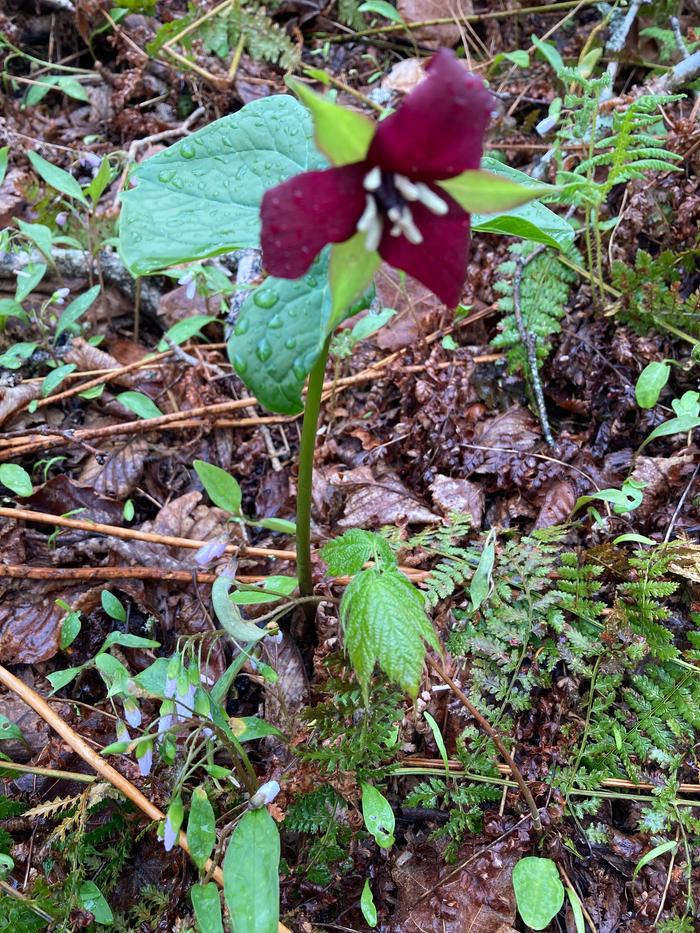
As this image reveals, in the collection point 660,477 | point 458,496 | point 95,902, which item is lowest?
point 95,902

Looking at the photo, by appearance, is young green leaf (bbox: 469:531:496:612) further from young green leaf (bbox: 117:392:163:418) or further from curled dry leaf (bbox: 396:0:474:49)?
curled dry leaf (bbox: 396:0:474:49)

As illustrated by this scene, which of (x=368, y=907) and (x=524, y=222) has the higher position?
(x=524, y=222)

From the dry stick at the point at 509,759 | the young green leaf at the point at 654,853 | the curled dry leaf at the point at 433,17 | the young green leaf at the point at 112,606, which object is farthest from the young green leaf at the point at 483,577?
the curled dry leaf at the point at 433,17

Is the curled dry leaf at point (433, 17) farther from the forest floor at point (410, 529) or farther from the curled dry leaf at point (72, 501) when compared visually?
the curled dry leaf at point (72, 501)

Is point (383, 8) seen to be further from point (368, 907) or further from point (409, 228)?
point (368, 907)

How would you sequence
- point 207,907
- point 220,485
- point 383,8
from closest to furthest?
point 207,907 < point 220,485 < point 383,8

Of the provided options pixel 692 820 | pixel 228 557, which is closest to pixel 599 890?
pixel 692 820

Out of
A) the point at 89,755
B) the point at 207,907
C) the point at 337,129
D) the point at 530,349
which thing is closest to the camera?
the point at 337,129

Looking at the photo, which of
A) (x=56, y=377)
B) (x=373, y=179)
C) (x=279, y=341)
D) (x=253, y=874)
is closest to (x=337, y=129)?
(x=373, y=179)
